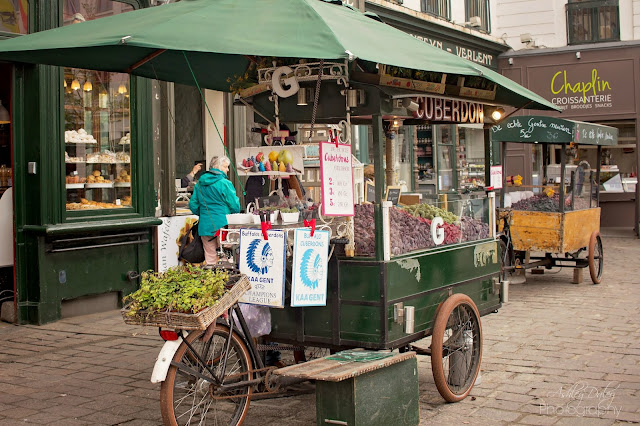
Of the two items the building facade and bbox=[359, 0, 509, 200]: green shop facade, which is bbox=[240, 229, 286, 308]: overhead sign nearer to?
bbox=[359, 0, 509, 200]: green shop facade

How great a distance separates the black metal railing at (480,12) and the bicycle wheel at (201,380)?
15.8 m

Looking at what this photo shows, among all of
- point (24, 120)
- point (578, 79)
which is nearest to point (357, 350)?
point (24, 120)

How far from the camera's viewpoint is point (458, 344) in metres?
5.93

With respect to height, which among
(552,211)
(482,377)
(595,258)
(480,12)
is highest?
(480,12)

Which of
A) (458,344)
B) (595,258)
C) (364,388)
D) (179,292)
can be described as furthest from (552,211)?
(179,292)

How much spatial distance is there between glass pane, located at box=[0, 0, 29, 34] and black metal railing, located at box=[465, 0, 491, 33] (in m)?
12.8

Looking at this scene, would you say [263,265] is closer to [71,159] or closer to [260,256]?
[260,256]

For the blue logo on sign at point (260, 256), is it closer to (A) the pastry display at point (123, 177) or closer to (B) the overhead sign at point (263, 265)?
(B) the overhead sign at point (263, 265)

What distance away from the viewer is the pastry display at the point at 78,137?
29.6 feet

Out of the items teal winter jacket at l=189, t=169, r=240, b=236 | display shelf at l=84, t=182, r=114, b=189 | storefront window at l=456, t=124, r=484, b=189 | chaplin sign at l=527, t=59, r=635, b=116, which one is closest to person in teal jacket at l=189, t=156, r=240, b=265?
teal winter jacket at l=189, t=169, r=240, b=236

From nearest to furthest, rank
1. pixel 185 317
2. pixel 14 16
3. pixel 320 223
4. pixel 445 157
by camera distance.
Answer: pixel 185 317, pixel 320 223, pixel 14 16, pixel 445 157

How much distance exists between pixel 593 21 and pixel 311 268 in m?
17.9

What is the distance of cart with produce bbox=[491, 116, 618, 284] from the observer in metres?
11.1

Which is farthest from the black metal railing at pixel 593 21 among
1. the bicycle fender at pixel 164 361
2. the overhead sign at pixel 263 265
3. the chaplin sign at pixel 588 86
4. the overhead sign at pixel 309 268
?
the bicycle fender at pixel 164 361
